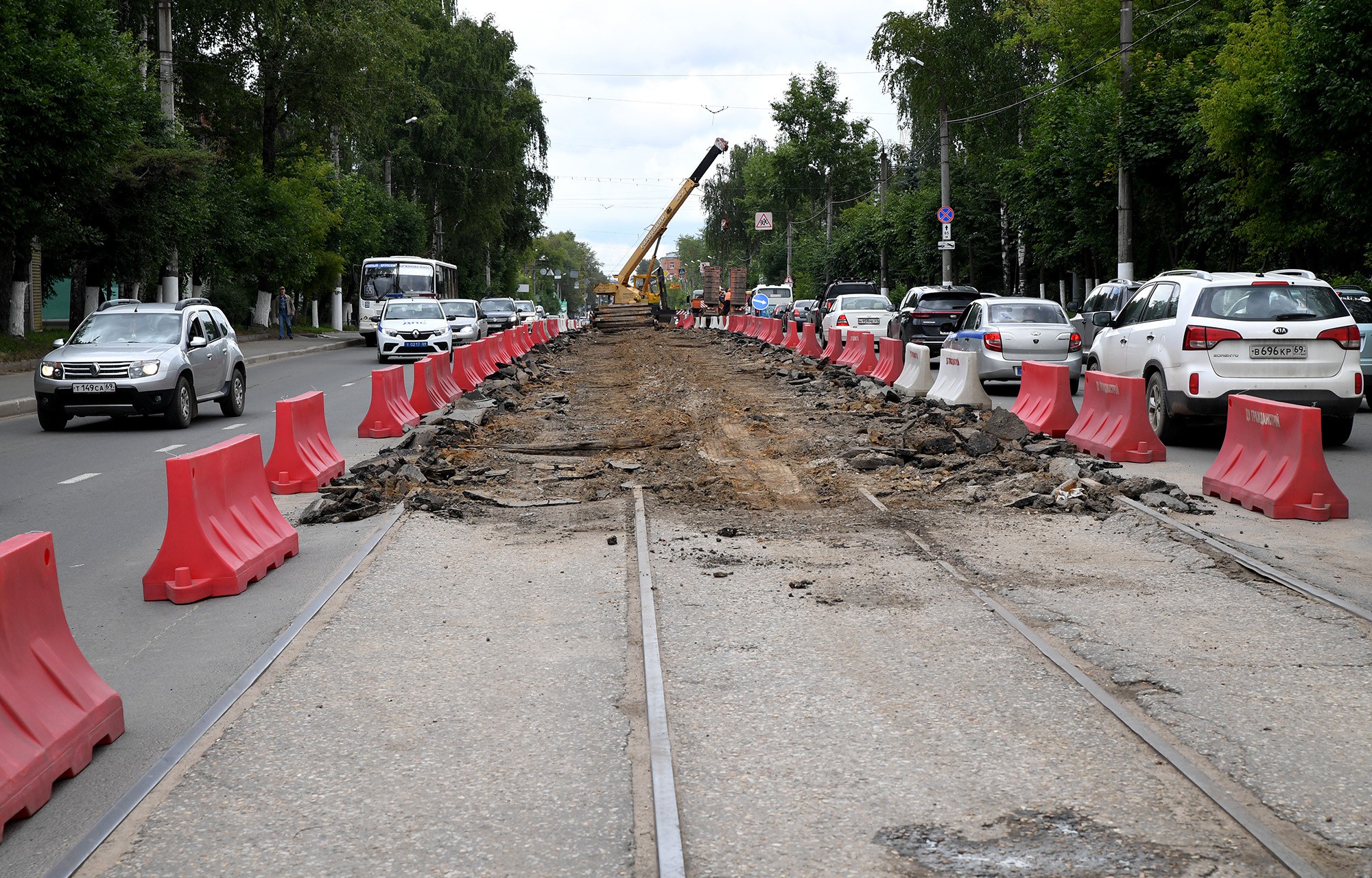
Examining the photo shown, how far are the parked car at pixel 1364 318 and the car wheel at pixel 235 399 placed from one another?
1521 centimetres

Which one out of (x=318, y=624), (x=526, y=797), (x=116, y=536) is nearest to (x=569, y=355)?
(x=116, y=536)

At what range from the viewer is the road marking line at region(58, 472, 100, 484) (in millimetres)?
12578

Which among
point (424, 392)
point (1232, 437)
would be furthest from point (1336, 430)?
point (424, 392)

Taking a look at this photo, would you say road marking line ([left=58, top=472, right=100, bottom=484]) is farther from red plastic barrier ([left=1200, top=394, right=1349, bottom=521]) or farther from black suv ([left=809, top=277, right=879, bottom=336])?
black suv ([left=809, top=277, right=879, bottom=336])

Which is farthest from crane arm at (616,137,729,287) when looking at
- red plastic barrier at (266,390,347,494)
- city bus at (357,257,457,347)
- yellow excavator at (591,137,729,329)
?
red plastic barrier at (266,390,347,494)

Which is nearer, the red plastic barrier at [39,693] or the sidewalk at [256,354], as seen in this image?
the red plastic barrier at [39,693]

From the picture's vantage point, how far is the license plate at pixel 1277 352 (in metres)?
13.1

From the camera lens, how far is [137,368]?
1705 centimetres

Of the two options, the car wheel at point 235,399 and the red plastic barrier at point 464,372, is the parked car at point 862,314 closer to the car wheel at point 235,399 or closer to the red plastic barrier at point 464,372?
the red plastic barrier at point 464,372

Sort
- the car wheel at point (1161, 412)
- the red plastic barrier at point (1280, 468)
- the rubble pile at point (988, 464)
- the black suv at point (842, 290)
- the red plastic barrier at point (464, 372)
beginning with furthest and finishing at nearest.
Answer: the black suv at point (842, 290) < the red plastic barrier at point (464, 372) < the car wheel at point (1161, 412) < the rubble pile at point (988, 464) < the red plastic barrier at point (1280, 468)

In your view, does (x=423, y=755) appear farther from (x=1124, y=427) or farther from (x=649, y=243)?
(x=649, y=243)

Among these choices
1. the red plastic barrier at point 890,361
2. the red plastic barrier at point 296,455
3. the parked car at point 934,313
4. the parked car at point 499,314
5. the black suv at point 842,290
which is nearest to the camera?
the red plastic barrier at point 296,455

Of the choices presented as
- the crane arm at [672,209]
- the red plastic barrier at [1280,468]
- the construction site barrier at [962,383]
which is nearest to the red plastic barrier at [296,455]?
the red plastic barrier at [1280,468]

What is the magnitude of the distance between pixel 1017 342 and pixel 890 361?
3320 mm
